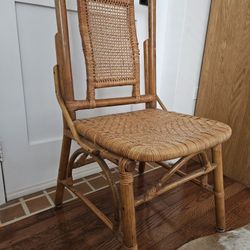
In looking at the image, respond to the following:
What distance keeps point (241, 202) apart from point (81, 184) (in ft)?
2.31

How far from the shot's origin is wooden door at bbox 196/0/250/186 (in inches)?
39.5

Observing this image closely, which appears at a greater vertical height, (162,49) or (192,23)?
(192,23)

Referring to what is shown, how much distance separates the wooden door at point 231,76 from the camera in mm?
1003

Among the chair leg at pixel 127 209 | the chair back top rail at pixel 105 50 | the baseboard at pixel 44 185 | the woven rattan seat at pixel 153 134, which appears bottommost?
the baseboard at pixel 44 185

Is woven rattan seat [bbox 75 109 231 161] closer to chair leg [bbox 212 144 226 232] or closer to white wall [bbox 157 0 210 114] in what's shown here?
chair leg [bbox 212 144 226 232]

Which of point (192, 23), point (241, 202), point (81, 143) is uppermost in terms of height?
point (192, 23)

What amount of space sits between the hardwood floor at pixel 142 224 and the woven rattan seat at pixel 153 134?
38cm

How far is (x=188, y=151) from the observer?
1.69ft

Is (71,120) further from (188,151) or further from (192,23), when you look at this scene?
(192,23)

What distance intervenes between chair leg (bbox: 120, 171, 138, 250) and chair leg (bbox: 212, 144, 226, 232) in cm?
32

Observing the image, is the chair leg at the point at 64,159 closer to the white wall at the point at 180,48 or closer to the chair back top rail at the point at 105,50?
the chair back top rail at the point at 105,50

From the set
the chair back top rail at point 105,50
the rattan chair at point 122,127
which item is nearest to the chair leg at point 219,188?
the rattan chair at point 122,127

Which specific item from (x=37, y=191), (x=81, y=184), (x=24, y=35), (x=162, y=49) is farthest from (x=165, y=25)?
(x=37, y=191)

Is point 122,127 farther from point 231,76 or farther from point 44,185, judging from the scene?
point 231,76
